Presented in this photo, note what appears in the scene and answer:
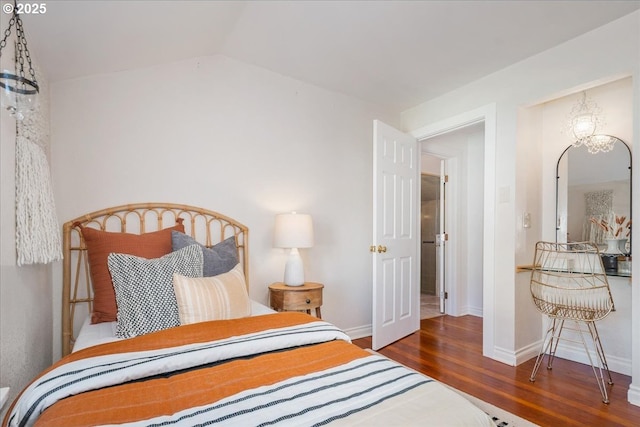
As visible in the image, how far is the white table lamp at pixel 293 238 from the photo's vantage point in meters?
2.69

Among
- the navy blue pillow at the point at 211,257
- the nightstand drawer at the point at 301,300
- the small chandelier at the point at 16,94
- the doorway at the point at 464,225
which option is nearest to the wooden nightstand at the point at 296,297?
the nightstand drawer at the point at 301,300

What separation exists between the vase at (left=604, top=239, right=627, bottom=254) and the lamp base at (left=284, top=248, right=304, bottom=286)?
2493 millimetres

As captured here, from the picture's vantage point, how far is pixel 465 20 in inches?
86.1

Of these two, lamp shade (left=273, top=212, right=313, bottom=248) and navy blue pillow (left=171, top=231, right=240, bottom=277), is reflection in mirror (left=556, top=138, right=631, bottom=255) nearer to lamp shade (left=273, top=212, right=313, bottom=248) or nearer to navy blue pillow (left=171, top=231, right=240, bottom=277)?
lamp shade (left=273, top=212, right=313, bottom=248)

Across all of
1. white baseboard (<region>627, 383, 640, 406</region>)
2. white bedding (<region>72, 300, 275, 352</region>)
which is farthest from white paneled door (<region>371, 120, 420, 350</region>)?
white bedding (<region>72, 300, 275, 352</region>)

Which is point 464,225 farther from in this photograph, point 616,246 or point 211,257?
point 211,257

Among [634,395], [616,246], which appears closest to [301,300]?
[634,395]

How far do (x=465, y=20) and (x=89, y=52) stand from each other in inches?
92.3

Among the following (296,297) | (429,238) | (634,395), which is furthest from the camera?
(429,238)

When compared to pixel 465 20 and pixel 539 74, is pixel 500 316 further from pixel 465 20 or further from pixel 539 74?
pixel 465 20

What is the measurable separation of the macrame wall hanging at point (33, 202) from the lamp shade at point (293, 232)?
4.66 feet

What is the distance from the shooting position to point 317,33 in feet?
7.80

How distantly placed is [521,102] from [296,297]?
2.41 meters

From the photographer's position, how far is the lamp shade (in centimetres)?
269
